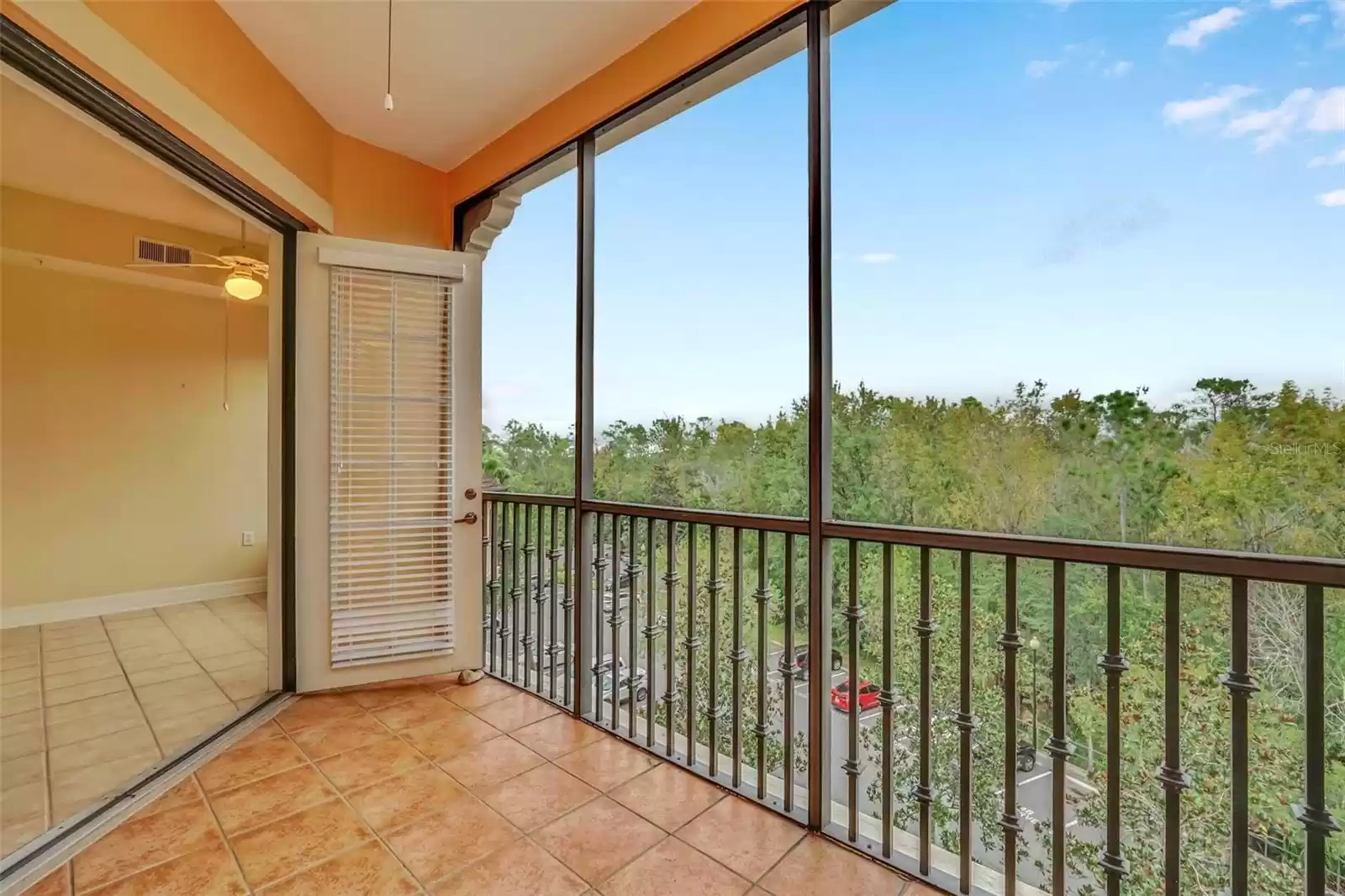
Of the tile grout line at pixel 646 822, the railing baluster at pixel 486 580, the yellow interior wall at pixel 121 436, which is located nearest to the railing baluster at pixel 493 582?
the railing baluster at pixel 486 580

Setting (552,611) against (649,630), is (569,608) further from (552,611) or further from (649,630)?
(649,630)

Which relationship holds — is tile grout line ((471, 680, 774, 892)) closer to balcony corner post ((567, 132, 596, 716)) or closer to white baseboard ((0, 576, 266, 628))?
balcony corner post ((567, 132, 596, 716))

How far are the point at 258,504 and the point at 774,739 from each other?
4.82 m

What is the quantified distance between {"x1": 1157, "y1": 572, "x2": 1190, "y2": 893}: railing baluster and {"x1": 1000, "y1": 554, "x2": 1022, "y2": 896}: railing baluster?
0.96 ft

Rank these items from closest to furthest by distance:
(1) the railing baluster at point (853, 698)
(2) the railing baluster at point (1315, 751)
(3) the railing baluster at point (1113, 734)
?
1. (2) the railing baluster at point (1315, 751)
2. (3) the railing baluster at point (1113, 734)
3. (1) the railing baluster at point (853, 698)

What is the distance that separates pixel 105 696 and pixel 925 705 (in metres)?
3.61

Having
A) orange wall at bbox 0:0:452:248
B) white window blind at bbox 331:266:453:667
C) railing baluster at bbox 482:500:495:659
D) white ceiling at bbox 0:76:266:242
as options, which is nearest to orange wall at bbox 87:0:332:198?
orange wall at bbox 0:0:452:248

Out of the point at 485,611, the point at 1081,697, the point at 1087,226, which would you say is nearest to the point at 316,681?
the point at 485,611

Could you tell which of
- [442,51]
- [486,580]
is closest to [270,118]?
[442,51]

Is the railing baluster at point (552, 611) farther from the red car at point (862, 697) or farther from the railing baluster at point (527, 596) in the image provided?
the red car at point (862, 697)

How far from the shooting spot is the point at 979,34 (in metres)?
1.78

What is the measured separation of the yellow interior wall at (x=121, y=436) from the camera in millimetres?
3953

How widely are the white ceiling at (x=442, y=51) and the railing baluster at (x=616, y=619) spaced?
184 centimetres

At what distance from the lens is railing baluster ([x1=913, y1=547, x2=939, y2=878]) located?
163cm
